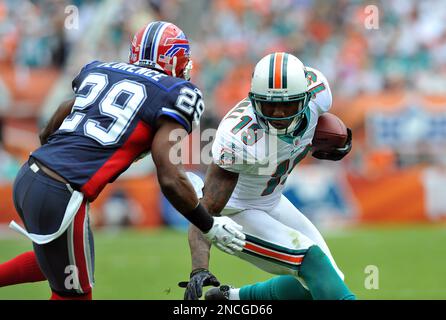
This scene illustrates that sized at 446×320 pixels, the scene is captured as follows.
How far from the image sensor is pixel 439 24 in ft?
44.0

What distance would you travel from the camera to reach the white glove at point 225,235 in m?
4.07

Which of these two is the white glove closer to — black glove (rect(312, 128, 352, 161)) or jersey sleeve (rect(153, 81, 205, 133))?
jersey sleeve (rect(153, 81, 205, 133))

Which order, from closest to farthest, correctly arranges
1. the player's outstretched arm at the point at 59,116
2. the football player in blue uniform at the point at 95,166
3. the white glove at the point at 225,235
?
1. the football player in blue uniform at the point at 95,166
2. the white glove at the point at 225,235
3. the player's outstretched arm at the point at 59,116

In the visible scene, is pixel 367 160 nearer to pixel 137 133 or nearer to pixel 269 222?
pixel 269 222

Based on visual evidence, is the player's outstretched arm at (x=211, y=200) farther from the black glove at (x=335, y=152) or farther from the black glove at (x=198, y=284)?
the black glove at (x=335, y=152)

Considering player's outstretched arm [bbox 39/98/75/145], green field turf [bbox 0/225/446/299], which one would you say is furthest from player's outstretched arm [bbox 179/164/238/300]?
green field turf [bbox 0/225/446/299]

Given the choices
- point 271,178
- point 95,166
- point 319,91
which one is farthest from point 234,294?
point 95,166

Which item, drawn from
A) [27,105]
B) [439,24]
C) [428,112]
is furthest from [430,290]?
[439,24]

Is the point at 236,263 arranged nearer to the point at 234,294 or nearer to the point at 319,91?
the point at 234,294

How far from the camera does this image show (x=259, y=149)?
4.46 m

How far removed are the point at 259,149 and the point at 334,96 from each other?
25.5 ft

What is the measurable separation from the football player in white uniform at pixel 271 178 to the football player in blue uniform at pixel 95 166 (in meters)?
0.40

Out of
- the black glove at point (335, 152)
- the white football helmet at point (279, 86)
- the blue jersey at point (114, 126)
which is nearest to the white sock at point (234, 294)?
the black glove at point (335, 152)

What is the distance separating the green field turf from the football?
1.93 m
